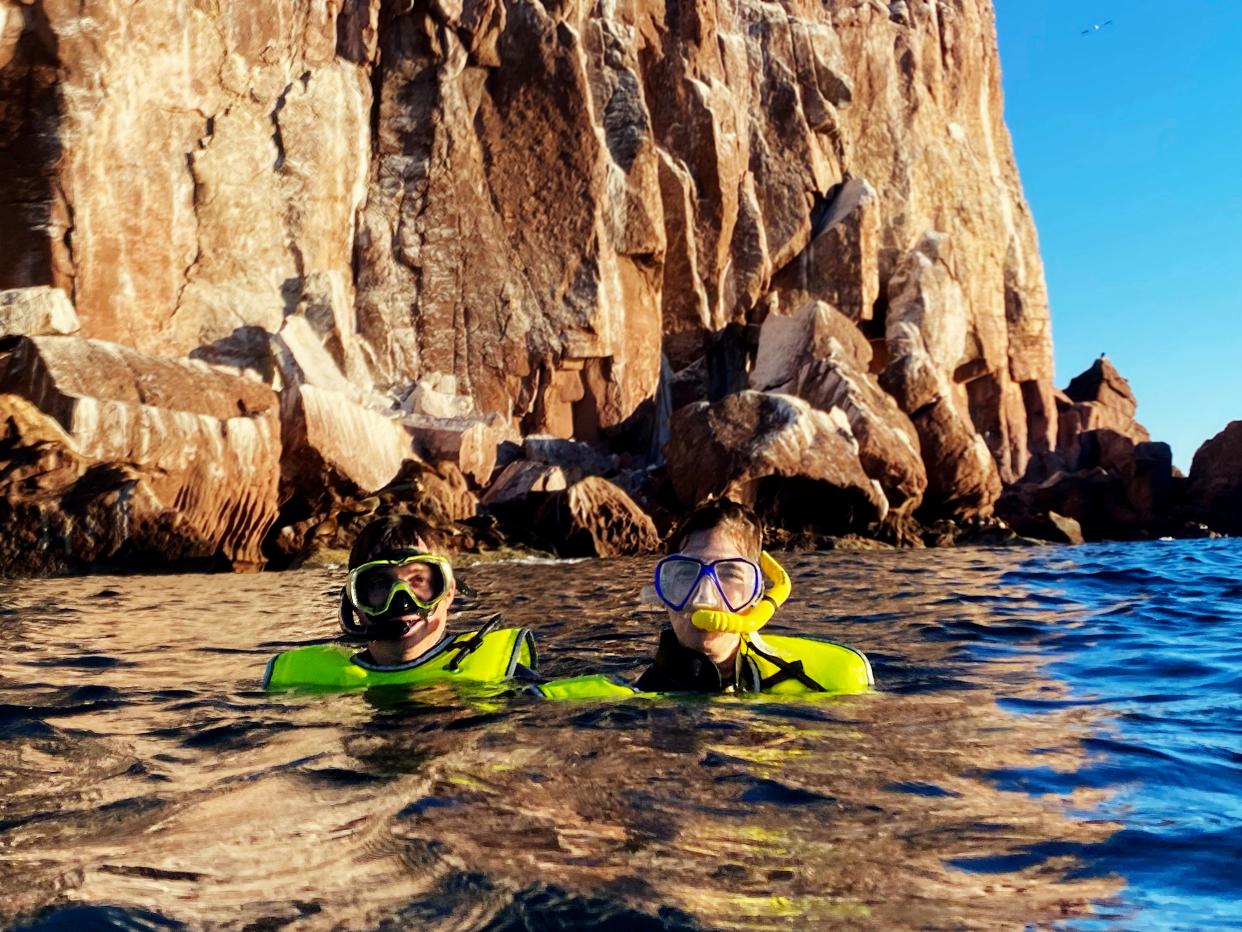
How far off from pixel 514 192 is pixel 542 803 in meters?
20.1

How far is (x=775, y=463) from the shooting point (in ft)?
57.4

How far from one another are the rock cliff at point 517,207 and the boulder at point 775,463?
0.46 m

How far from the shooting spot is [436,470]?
1579 centimetres

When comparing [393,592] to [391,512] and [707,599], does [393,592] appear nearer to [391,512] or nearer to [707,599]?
[707,599]

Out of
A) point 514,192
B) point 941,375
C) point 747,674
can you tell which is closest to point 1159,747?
point 747,674

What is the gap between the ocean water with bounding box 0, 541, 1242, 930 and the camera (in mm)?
1956

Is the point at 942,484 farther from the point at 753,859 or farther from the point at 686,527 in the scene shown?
the point at 753,859

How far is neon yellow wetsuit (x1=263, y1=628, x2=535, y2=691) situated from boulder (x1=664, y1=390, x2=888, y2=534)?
43.1 ft

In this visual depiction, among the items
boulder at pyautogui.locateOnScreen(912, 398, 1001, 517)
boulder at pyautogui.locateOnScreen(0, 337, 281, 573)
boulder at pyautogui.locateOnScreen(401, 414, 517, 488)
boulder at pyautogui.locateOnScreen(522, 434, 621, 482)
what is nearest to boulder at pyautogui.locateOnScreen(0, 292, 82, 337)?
boulder at pyautogui.locateOnScreen(0, 337, 281, 573)

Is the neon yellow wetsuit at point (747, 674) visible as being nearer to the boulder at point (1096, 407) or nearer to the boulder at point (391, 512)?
the boulder at point (391, 512)

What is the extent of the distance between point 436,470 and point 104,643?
965cm

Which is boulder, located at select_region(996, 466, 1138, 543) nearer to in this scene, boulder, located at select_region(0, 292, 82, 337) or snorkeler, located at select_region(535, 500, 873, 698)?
boulder, located at select_region(0, 292, 82, 337)

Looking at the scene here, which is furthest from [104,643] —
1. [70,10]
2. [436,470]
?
[70,10]

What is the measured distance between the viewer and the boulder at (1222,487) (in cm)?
2883
